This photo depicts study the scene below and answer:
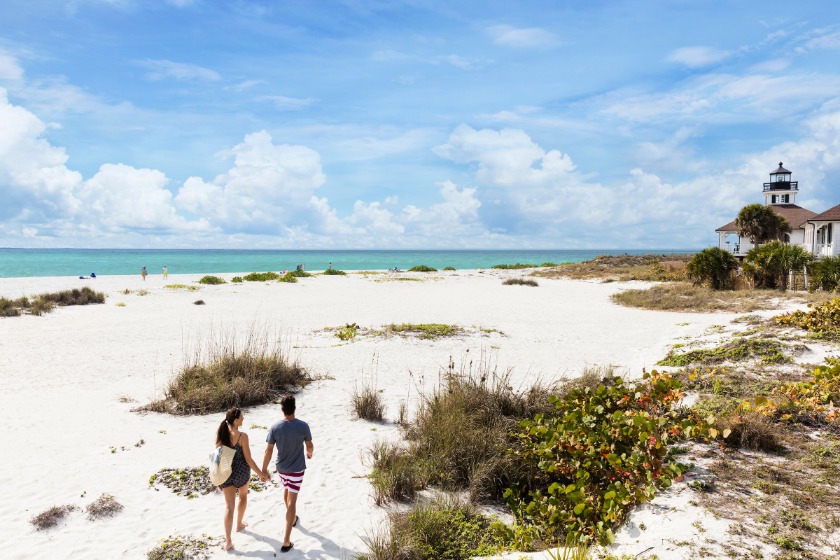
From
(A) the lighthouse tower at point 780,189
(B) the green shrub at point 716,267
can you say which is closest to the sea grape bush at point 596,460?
(B) the green shrub at point 716,267

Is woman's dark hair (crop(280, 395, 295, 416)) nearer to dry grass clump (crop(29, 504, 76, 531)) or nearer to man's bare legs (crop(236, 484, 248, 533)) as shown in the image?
man's bare legs (crop(236, 484, 248, 533))

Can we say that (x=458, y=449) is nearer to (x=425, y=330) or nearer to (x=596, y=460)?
(x=596, y=460)

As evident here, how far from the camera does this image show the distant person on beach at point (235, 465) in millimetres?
5035

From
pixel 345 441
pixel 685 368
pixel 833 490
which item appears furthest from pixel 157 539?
pixel 685 368

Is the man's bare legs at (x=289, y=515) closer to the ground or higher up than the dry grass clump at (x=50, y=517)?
higher up

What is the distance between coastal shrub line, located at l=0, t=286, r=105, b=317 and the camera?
20641mm

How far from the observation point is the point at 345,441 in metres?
7.77

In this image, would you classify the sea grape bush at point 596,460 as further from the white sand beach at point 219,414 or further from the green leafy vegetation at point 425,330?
the green leafy vegetation at point 425,330

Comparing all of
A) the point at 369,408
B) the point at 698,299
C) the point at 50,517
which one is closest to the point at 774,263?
the point at 698,299

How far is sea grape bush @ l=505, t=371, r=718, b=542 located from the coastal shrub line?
21989 millimetres

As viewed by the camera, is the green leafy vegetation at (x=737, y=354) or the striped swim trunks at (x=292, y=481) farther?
the green leafy vegetation at (x=737, y=354)

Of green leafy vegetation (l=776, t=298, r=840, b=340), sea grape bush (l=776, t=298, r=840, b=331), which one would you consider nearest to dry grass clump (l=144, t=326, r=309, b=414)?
green leafy vegetation (l=776, t=298, r=840, b=340)

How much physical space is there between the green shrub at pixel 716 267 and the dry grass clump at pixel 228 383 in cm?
2489

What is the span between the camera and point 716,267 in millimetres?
27578
